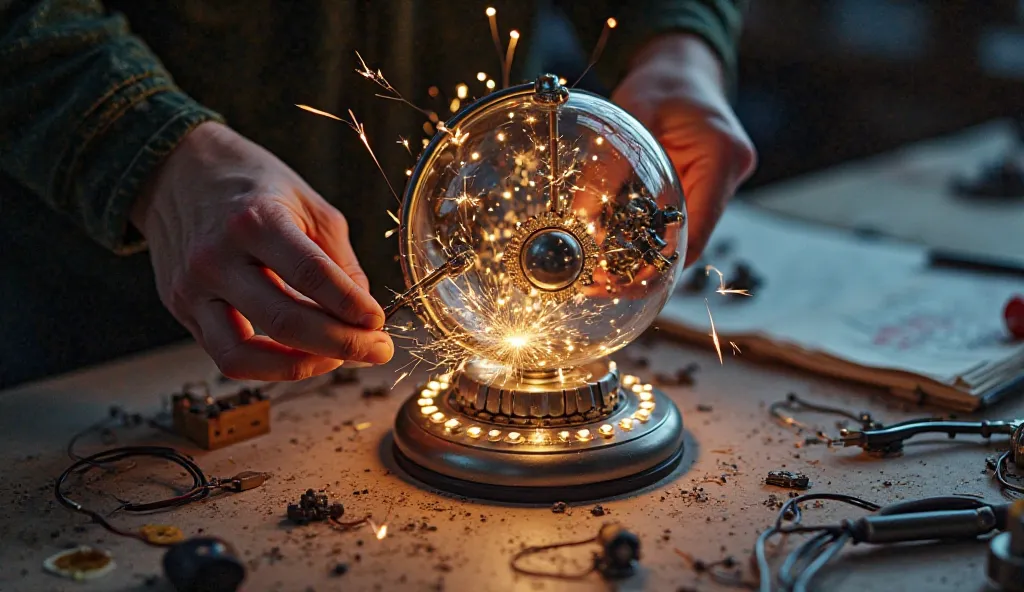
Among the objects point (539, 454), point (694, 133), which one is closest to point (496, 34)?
point (694, 133)

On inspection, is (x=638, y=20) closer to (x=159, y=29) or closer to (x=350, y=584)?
(x=159, y=29)

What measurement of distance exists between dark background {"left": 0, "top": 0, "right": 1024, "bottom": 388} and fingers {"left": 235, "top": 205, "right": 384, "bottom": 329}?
2.56m

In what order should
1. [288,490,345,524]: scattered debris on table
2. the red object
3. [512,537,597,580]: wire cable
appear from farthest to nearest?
the red object → [288,490,345,524]: scattered debris on table → [512,537,597,580]: wire cable

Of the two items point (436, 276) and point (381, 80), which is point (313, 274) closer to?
point (436, 276)

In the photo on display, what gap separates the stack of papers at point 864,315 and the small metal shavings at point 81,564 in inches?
41.5

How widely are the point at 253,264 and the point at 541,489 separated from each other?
1.42ft

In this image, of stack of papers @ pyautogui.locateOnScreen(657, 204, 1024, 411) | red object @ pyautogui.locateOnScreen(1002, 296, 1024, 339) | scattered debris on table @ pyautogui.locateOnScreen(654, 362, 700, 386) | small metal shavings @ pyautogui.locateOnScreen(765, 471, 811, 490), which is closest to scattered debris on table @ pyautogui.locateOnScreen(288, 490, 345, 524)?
small metal shavings @ pyautogui.locateOnScreen(765, 471, 811, 490)

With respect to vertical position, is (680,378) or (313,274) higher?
(680,378)

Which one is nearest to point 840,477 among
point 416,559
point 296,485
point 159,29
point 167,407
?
point 416,559

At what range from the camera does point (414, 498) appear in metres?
1.21

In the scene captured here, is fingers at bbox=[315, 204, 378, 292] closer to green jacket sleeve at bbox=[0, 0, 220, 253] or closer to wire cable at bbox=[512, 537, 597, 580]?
green jacket sleeve at bbox=[0, 0, 220, 253]

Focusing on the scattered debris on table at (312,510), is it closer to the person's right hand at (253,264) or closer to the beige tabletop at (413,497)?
the beige tabletop at (413,497)

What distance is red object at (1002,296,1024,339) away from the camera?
169 centimetres

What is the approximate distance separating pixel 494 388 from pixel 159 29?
2.83ft
